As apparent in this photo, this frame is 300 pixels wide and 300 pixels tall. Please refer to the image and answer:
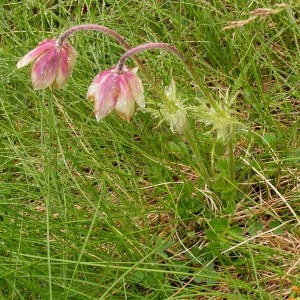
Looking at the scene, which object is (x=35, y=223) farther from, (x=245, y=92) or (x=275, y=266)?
(x=245, y=92)

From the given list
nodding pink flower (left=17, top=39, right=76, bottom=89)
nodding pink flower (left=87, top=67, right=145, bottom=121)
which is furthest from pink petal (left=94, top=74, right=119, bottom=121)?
nodding pink flower (left=17, top=39, right=76, bottom=89)

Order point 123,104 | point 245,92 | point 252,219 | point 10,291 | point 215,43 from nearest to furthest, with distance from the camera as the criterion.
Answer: point 123,104, point 10,291, point 252,219, point 245,92, point 215,43

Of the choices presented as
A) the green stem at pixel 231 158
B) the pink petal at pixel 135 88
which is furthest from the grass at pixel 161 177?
the pink petal at pixel 135 88

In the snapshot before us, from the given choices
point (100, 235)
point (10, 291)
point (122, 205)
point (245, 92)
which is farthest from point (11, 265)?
point (245, 92)

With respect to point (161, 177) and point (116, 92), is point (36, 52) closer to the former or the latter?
point (116, 92)

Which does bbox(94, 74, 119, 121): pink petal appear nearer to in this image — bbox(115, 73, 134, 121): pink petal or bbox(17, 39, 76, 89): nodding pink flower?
bbox(115, 73, 134, 121): pink petal

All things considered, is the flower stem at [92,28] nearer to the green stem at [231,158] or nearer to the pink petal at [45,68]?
the pink petal at [45,68]
